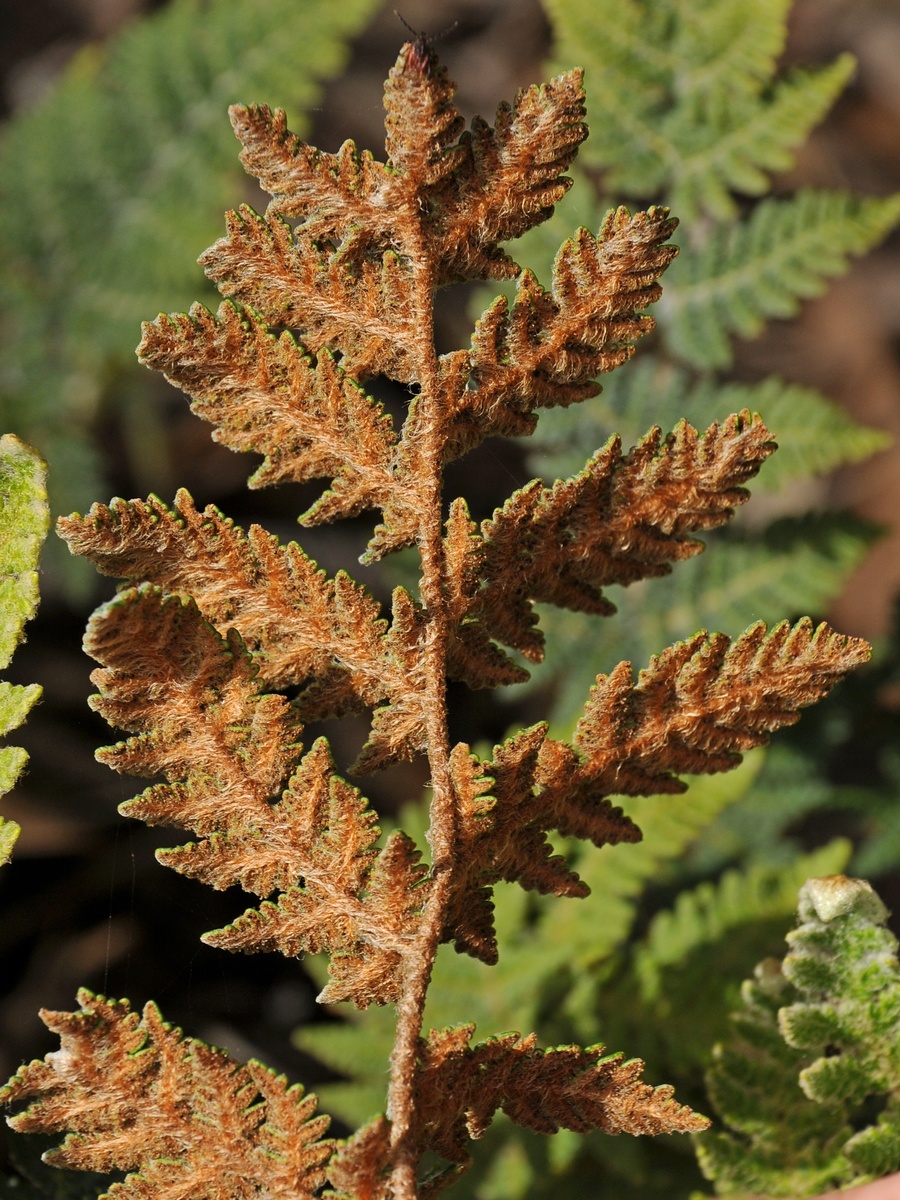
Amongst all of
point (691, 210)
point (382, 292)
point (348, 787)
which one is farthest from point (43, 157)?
point (348, 787)

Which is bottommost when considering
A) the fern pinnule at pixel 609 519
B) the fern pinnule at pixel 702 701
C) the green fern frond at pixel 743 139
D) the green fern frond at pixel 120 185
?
the fern pinnule at pixel 702 701

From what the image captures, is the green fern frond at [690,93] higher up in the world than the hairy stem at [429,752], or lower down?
higher up

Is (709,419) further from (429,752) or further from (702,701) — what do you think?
(429,752)

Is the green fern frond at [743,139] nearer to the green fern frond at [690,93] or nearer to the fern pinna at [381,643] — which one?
the green fern frond at [690,93]

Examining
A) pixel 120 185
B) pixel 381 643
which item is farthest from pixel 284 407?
pixel 120 185

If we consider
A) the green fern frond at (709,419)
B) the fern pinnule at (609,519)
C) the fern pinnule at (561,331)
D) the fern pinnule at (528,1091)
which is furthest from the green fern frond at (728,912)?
the fern pinnule at (561,331)

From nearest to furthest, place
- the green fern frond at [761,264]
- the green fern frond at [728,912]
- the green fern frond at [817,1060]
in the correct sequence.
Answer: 1. the green fern frond at [817,1060]
2. the green fern frond at [728,912]
3. the green fern frond at [761,264]
